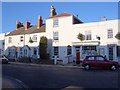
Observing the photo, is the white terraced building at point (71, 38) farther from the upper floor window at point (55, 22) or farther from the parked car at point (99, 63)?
the parked car at point (99, 63)

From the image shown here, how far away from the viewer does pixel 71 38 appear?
35.9 metres

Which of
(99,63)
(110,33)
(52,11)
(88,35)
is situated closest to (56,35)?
(88,35)

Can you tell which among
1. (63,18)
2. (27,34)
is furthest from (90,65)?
(27,34)

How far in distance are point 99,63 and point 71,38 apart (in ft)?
45.2

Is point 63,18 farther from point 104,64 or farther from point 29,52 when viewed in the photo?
point 104,64

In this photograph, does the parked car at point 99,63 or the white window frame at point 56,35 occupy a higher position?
the white window frame at point 56,35

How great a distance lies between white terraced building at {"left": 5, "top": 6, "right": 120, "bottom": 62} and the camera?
32.2 meters

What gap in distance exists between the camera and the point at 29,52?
42.7 metres

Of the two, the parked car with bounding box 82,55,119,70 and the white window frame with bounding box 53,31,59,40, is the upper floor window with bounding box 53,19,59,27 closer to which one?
the white window frame with bounding box 53,31,59,40

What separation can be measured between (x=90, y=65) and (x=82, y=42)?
37.6 feet

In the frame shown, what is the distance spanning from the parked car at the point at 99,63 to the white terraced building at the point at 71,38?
9.19 metres

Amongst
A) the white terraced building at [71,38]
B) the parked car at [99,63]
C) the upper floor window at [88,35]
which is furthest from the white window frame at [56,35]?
the parked car at [99,63]

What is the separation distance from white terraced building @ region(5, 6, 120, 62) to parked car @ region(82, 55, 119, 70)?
9.19 meters

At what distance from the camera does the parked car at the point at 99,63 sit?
22.2m
